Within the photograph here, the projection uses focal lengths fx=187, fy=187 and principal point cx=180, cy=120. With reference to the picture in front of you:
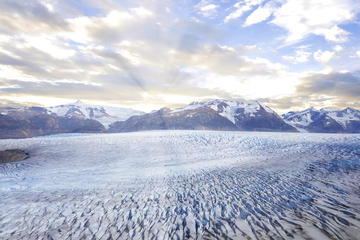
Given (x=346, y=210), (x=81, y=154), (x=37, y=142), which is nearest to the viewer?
(x=346, y=210)

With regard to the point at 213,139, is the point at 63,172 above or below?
below

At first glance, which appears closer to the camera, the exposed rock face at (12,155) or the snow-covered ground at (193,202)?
the snow-covered ground at (193,202)

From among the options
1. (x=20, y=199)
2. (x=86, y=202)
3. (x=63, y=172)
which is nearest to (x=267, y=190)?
(x=86, y=202)

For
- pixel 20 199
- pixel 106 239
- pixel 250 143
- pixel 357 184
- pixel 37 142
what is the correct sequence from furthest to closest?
pixel 37 142, pixel 250 143, pixel 20 199, pixel 357 184, pixel 106 239

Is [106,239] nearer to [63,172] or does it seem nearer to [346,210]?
[346,210]

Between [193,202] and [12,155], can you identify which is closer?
[193,202]

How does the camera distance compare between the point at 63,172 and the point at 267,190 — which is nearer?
the point at 267,190

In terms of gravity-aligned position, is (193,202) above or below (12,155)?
above

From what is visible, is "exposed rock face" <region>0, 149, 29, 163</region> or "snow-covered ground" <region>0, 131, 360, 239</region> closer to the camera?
"snow-covered ground" <region>0, 131, 360, 239</region>
